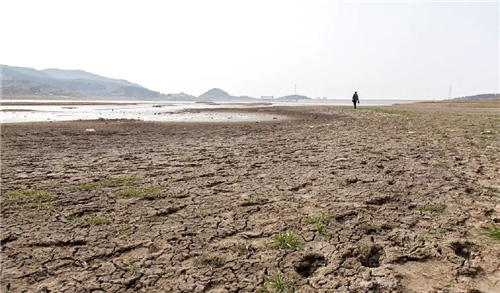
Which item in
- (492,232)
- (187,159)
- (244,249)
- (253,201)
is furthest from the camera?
(187,159)

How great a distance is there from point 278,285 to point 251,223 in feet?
4.85

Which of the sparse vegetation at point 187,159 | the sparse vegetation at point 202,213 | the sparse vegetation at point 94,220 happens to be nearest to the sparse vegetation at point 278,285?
the sparse vegetation at point 202,213

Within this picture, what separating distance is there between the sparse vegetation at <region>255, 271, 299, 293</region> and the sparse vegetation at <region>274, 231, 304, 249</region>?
61 cm

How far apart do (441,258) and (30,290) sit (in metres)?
4.39

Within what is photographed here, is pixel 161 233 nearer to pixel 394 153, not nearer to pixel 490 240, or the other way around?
pixel 490 240

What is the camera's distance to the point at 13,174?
22.8 feet

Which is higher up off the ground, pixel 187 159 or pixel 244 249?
pixel 187 159

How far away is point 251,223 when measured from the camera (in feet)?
14.4

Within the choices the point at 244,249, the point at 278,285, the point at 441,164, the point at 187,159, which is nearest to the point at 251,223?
the point at 244,249

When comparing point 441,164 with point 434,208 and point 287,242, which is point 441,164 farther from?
point 287,242

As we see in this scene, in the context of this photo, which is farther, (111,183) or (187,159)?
(187,159)

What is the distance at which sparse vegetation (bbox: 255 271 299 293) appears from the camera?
9.46 feet

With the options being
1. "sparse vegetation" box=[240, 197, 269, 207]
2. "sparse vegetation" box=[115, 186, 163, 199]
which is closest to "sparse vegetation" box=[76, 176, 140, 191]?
"sparse vegetation" box=[115, 186, 163, 199]

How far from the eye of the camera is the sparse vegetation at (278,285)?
2.88 m
